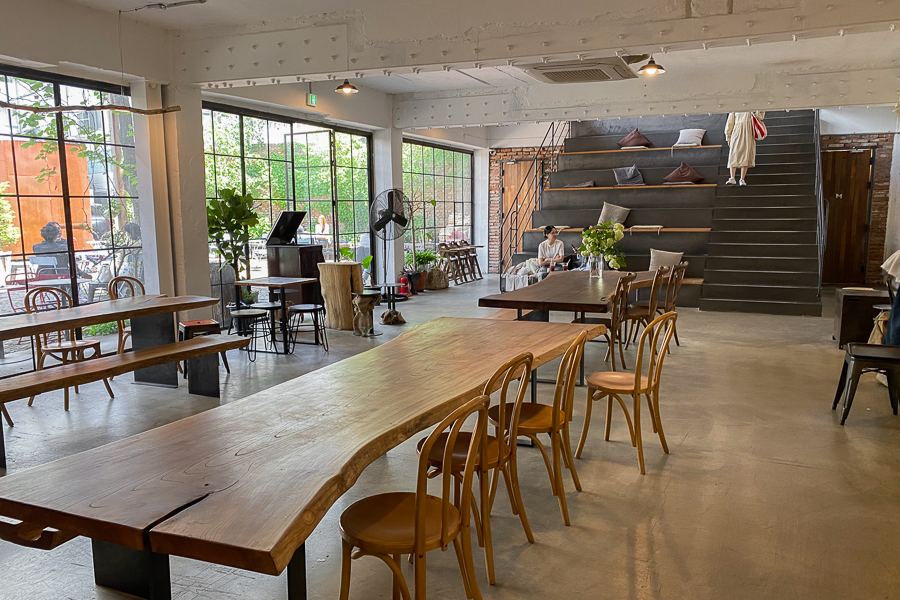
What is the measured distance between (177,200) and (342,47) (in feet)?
7.43

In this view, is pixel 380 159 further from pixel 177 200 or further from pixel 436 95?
pixel 177 200

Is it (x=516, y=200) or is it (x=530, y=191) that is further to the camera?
(x=530, y=191)

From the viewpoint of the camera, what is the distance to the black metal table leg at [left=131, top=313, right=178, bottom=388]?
5426 mm

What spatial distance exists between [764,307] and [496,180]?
686cm

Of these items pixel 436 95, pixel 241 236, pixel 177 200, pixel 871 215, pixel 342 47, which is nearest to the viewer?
pixel 342 47

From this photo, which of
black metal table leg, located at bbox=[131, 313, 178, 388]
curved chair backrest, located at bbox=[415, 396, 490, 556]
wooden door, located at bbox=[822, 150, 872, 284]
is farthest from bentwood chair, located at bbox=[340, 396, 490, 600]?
wooden door, located at bbox=[822, 150, 872, 284]

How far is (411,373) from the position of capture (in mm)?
2879

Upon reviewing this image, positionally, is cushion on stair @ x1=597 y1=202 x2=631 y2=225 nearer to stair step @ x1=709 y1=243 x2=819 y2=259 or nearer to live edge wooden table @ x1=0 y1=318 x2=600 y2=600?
stair step @ x1=709 y1=243 x2=819 y2=259

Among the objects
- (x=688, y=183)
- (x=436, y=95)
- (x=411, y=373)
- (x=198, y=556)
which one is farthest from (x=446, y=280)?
(x=198, y=556)

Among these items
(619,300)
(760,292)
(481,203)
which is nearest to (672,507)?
(619,300)

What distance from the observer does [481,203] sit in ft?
48.4

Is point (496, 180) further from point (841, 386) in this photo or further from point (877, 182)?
point (841, 386)

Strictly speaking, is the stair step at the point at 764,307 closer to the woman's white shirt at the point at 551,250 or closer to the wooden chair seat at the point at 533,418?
the woman's white shirt at the point at 551,250

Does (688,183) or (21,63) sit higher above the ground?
(21,63)
